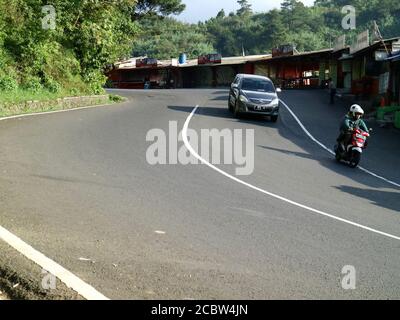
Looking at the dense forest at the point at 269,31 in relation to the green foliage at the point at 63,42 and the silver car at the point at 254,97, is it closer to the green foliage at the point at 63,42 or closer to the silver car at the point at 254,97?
the green foliage at the point at 63,42

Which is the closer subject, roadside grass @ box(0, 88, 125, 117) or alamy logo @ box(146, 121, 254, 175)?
alamy logo @ box(146, 121, 254, 175)

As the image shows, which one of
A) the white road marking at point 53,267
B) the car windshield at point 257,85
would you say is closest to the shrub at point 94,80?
the car windshield at point 257,85

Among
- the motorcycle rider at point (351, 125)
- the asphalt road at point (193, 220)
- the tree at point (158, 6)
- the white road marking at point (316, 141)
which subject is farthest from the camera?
the tree at point (158, 6)

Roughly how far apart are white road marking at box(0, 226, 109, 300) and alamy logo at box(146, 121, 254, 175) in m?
6.04

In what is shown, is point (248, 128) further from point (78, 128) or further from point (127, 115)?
point (78, 128)

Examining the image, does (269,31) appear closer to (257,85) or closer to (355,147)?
(257,85)

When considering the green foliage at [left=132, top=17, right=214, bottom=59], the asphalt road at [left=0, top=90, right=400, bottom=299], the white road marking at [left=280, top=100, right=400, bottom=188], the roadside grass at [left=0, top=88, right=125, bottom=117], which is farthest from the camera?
the green foliage at [left=132, top=17, right=214, bottom=59]

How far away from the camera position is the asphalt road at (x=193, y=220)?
5.56 metres

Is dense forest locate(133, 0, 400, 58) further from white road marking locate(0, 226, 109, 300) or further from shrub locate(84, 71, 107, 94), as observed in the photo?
white road marking locate(0, 226, 109, 300)

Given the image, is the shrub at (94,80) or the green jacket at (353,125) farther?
the shrub at (94,80)

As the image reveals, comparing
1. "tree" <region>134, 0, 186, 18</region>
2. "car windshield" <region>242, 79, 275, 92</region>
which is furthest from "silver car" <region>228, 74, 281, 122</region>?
"tree" <region>134, 0, 186, 18</region>

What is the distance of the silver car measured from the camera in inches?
891

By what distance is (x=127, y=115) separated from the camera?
Answer: 2225cm

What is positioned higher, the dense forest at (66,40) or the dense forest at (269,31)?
the dense forest at (269,31)
